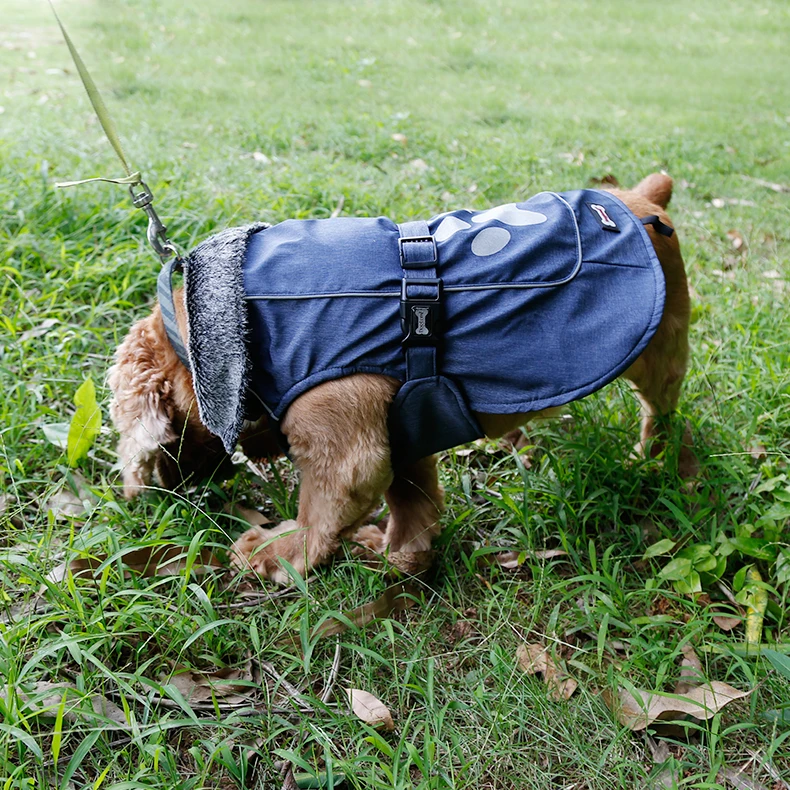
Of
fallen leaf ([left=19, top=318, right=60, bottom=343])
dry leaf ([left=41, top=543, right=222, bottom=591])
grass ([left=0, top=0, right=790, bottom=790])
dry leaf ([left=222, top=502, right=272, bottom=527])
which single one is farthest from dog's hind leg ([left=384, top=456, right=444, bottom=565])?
fallen leaf ([left=19, top=318, right=60, bottom=343])

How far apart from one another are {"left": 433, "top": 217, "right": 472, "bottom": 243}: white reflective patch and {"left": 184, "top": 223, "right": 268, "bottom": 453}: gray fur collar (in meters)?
0.55

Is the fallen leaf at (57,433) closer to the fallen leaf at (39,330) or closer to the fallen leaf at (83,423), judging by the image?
the fallen leaf at (83,423)

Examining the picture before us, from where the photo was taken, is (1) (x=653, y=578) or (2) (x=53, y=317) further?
(2) (x=53, y=317)

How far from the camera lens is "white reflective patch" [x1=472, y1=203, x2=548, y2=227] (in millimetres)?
2080

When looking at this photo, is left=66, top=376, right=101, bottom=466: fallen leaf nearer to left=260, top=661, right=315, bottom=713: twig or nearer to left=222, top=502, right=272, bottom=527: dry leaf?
left=222, top=502, right=272, bottom=527: dry leaf

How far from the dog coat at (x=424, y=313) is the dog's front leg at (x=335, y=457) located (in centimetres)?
5

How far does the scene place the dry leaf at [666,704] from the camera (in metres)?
1.84

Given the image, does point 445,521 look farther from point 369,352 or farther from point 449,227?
point 449,227

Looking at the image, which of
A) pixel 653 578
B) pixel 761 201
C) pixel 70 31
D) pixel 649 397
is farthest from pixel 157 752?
pixel 70 31

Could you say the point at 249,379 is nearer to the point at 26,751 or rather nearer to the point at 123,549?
the point at 123,549

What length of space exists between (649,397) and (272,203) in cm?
224

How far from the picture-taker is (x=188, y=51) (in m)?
6.73

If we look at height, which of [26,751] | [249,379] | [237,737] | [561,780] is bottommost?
[561,780]

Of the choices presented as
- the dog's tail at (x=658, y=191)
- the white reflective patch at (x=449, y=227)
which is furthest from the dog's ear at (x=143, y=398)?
the dog's tail at (x=658, y=191)
